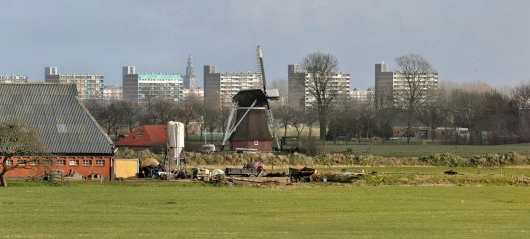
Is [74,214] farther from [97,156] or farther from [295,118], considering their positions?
[295,118]

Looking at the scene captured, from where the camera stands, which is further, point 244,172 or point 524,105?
point 524,105

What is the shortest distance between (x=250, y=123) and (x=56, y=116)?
35.8 metres

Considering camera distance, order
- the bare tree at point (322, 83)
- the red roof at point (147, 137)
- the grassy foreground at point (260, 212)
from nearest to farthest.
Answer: the grassy foreground at point (260, 212)
the red roof at point (147, 137)
the bare tree at point (322, 83)

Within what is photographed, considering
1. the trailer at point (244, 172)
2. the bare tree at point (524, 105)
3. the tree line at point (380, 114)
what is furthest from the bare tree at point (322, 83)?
the trailer at point (244, 172)

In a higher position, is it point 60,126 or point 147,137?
point 60,126

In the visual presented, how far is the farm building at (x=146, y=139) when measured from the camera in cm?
10044

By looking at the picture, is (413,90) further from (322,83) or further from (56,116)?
(56,116)

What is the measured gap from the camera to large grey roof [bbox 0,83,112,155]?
66.9m

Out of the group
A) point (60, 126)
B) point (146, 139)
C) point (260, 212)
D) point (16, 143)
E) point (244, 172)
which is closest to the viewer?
point (260, 212)

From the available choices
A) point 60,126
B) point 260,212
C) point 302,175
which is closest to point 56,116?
point 60,126

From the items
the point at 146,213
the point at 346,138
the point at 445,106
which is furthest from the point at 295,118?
the point at 146,213

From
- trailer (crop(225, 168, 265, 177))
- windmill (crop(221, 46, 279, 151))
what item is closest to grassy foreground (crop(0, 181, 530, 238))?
trailer (crop(225, 168, 265, 177))

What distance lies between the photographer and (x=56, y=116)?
2731 inches

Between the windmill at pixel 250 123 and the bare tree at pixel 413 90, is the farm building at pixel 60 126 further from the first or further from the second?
the bare tree at pixel 413 90
